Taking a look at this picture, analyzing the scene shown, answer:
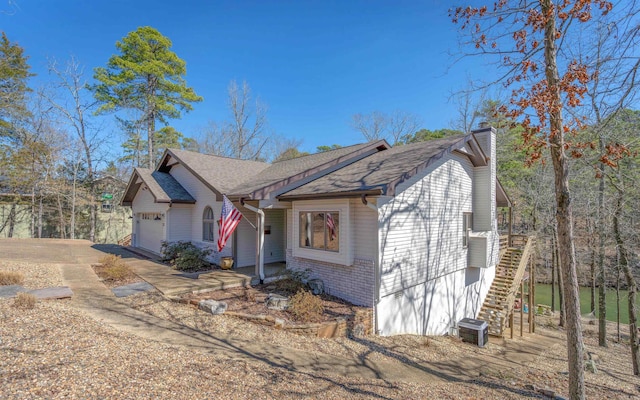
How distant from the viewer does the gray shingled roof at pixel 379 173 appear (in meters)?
→ 7.88

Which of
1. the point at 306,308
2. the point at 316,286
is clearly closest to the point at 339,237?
the point at 316,286

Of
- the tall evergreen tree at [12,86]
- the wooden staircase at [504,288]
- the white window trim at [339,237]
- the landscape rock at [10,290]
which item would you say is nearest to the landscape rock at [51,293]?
the landscape rock at [10,290]

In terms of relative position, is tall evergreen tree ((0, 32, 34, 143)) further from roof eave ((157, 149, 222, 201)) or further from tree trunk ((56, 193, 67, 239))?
roof eave ((157, 149, 222, 201))

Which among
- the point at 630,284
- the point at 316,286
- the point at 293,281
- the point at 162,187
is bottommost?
the point at 630,284

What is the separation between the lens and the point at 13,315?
574cm

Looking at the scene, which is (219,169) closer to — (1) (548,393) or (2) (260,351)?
(2) (260,351)

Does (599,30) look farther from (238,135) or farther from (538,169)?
(238,135)

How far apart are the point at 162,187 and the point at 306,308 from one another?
34.1ft

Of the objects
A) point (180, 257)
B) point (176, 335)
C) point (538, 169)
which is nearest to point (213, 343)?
point (176, 335)

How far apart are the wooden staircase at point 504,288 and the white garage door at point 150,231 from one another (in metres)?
15.5

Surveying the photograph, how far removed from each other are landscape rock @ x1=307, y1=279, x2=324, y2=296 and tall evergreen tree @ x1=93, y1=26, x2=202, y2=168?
20641mm

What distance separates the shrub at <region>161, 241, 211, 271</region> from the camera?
1165 cm

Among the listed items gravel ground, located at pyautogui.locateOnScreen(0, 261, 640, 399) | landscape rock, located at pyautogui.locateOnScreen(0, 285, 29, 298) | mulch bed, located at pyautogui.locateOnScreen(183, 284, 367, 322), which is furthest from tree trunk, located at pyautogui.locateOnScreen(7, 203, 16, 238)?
mulch bed, located at pyautogui.locateOnScreen(183, 284, 367, 322)

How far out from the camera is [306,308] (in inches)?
287
